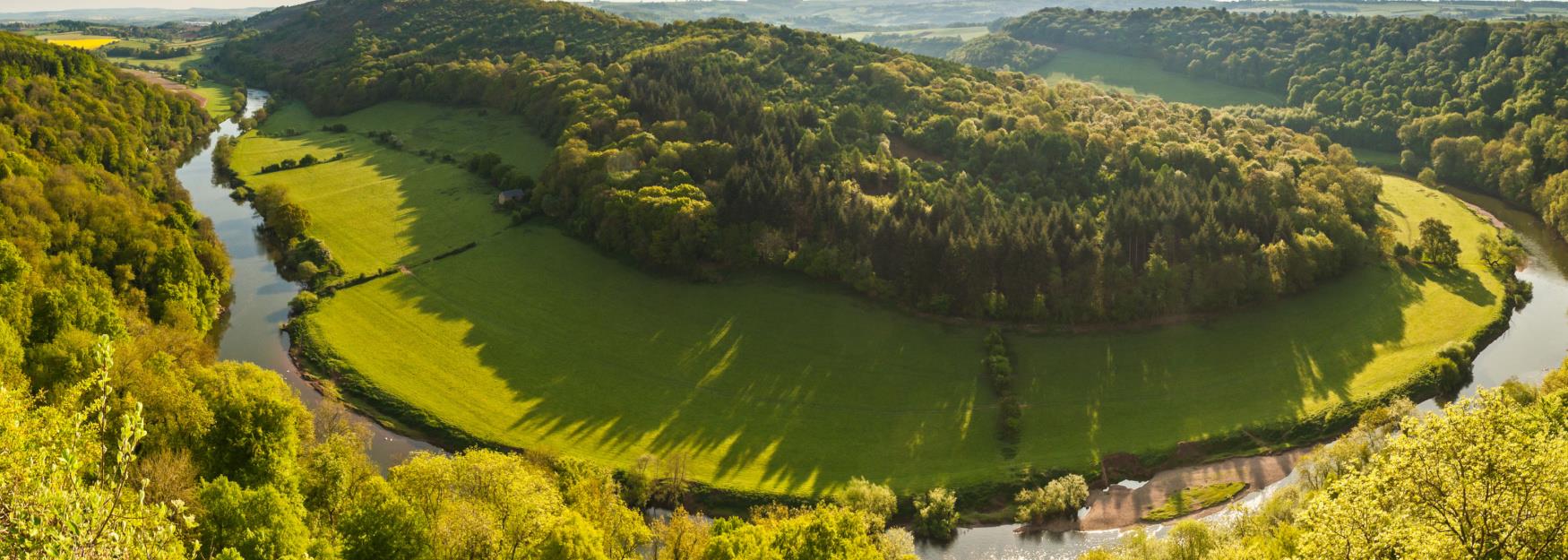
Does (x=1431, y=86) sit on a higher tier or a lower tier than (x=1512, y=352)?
higher

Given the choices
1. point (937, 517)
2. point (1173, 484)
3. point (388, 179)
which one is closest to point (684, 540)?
point (937, 517)

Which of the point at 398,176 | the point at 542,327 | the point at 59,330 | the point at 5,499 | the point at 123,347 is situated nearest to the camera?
the point at 5,499

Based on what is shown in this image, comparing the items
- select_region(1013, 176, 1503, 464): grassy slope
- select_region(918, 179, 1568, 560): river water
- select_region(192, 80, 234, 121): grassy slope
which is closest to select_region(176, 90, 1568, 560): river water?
select_region(918, 179, 1568, 560): river water

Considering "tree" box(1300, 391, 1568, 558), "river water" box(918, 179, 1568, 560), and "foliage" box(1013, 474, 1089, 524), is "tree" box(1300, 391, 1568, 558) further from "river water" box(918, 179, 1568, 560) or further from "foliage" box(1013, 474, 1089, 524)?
"foliage" box(1013, 474, 1089, 524)

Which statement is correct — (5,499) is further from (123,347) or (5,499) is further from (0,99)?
(0,99)

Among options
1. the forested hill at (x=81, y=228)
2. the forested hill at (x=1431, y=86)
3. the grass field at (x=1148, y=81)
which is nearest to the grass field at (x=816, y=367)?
the forested hill at (x=81, y=228)

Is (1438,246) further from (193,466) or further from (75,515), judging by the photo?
(75,515)

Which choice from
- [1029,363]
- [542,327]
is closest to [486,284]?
[542,327]
